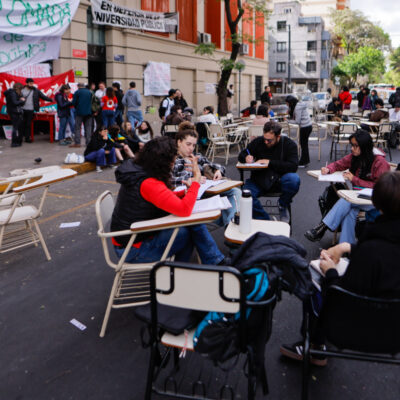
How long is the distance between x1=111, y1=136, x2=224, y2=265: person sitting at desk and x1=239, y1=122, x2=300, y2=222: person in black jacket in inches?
92.1

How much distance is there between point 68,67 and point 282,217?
11367 millimetres

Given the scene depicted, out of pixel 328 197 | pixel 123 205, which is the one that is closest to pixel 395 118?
pixel 328 197

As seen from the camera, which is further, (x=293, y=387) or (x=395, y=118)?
(x=395, y=118)

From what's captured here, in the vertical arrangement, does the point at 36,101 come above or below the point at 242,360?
above

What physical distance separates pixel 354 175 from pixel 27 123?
10.5 metres

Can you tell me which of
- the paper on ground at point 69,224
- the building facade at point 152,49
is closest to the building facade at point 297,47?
the building facade at point 152,49

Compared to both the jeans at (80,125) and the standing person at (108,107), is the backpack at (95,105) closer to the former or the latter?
the jeans at (80,125)

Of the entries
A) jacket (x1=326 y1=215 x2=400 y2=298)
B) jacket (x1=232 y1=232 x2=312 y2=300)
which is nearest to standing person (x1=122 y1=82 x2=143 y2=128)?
jacket (x1=232 y1=232 x2=312 y2=300)

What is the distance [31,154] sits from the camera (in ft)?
36.6

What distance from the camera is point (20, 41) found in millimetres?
12508

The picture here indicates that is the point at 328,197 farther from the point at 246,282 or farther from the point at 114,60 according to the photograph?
the point at 114,60

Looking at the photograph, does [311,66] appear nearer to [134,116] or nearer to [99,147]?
[134,116]

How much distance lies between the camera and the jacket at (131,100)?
48.2 feet

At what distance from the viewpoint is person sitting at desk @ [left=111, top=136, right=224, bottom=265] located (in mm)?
3252
